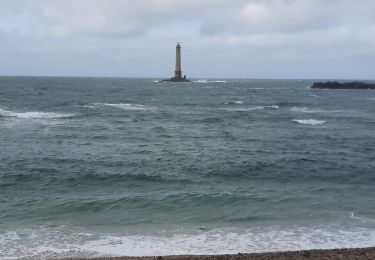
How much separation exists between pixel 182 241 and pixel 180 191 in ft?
18.2

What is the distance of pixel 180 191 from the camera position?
18.5 meters

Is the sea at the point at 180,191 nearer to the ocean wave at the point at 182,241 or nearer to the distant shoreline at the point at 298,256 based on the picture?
the ocean wave at the point at 182,241

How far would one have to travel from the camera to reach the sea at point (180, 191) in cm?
1310

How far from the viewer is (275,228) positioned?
566 inches

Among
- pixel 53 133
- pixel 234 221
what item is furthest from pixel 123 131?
pixel 234 221

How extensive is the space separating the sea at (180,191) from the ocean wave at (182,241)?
3 cm

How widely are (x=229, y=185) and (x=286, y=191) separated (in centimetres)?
234

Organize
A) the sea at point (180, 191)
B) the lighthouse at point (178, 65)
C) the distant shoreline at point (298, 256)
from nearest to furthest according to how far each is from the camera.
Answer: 1. the distant shoreline at point (298, 256)
2. the sea at point (180, 191)
3. the lighthouse at point (178, 65)

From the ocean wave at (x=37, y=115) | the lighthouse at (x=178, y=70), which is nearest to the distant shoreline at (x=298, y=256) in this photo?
the ocean wave at (x=37, y=115)

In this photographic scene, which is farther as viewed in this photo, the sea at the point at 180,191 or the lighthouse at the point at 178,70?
the lighthouse at the point at 178,70

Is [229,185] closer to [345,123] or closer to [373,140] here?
[373,140]

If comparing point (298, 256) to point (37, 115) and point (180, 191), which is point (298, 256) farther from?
point (37, 115)

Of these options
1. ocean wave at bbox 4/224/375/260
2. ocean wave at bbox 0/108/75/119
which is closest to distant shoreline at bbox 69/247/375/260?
ocean wave at bbox 4/224/375/260

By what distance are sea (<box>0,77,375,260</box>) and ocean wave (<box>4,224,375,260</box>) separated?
0.03 meters
